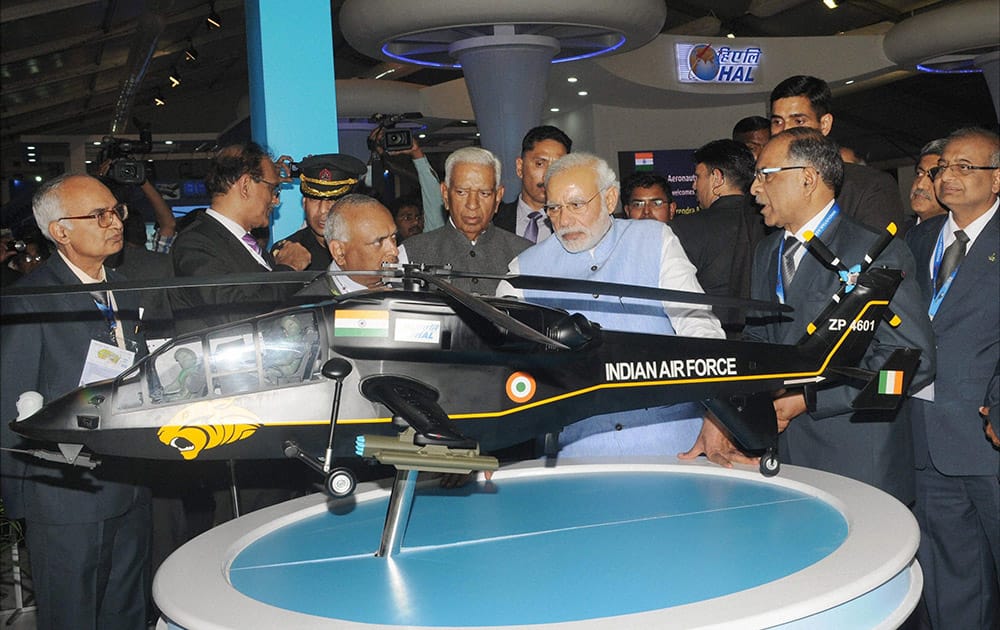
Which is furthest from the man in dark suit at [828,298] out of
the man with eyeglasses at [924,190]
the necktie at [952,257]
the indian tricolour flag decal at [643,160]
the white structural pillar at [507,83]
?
the indian tricolour flag decal at [643,160]

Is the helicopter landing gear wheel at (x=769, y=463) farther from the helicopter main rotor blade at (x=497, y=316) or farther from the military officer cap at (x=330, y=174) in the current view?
the military officer cap at (x=330, y=174)

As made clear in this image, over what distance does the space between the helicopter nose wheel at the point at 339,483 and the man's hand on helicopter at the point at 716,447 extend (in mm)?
1387

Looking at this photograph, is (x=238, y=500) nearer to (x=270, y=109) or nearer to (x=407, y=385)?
(x=270, y=109)

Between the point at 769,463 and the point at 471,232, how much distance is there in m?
1.75

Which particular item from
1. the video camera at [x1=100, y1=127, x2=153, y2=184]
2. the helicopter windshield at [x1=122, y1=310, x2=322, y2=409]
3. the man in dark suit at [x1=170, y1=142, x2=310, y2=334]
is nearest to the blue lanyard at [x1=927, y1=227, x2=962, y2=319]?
the helicopter windshield at [x1=122, y1=310, x2=322, y2=409]

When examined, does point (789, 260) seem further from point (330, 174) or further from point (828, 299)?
point (330, 174)

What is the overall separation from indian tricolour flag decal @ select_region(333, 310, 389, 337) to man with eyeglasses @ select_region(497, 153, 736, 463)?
2.79 feet

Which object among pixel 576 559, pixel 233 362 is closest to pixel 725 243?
pixel 576 559

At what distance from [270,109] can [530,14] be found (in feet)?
12.6

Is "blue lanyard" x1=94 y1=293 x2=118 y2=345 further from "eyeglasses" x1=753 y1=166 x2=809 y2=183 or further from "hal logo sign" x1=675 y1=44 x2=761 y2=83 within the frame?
"hal logo sign" x1=675 y1=44 x2=761 y2=83

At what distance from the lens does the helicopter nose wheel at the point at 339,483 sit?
1927mm

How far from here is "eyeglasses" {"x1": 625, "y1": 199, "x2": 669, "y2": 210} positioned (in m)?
5.77

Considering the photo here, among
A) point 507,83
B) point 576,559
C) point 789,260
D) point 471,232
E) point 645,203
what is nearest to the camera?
point 576,559

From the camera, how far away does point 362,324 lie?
7.36 feet
